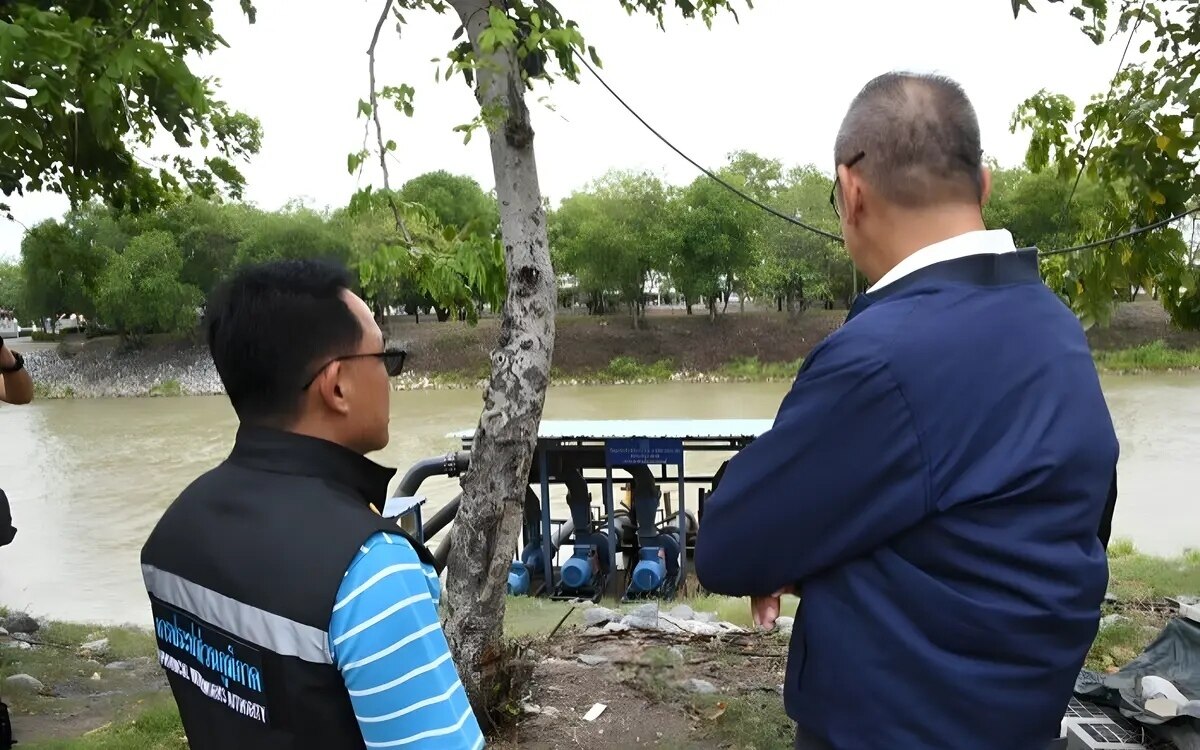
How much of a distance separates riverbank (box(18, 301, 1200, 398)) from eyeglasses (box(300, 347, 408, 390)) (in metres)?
28.6

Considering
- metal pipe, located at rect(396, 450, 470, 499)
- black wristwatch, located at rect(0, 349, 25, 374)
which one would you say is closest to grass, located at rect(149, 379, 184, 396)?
metal pipe, located at rect(396, 450, 470, 499)

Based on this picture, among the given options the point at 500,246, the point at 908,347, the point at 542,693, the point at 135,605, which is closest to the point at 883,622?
the point at 908,347

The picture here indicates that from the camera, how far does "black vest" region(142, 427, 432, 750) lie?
111 cm

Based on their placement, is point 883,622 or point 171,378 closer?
point 883,622

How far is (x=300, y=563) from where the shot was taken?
1109 millimetres

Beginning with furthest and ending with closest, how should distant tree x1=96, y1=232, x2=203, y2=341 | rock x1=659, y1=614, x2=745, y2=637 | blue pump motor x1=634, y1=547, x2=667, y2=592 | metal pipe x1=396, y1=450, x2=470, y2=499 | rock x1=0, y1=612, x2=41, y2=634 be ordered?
distant tree x1=96, y1=232, x2=203, y2=341, blue pump motor x1=634, y1=547, x2=667, y2=592, metal pipe x1=396, y1=450, x2=470, y2=499, rock x1=0, y1=612, x2=41, y2=634, rock x1=659, y1=614, x2=745, y2=637

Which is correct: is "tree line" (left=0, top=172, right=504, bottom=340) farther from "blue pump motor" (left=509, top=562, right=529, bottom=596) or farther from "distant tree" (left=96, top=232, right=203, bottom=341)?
"blue pump motor" (left=509, top=562, right=529, bottom=596)

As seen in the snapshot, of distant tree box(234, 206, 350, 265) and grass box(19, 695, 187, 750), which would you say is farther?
distant tree box(234, 206, 350, 265)

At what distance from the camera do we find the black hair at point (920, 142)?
1409 mm

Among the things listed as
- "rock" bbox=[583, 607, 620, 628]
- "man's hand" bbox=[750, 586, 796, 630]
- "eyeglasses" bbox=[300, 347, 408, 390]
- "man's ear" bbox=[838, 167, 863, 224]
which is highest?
"man's ear" bbox=[838, 167, 863, 224]

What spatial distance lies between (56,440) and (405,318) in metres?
18.6

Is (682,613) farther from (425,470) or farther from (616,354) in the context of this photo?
(616,354)

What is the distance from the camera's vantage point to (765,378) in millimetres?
30719

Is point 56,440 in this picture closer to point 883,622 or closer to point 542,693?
point 542,693
